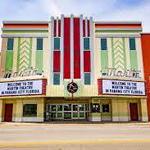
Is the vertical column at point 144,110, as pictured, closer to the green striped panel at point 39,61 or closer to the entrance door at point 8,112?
the green striped panel at point 39,61

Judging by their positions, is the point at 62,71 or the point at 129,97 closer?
the point at 129,97

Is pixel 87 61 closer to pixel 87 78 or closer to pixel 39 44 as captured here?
pixel 87 78

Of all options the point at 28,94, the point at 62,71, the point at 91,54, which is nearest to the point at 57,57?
the point at 62,71

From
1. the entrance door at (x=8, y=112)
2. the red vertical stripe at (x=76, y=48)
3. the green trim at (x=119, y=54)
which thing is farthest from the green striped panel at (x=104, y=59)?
the entrance door at (x=8, y=112)

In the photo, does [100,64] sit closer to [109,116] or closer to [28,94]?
A: [109,116]

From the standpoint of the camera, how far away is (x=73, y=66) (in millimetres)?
Answer: 36156

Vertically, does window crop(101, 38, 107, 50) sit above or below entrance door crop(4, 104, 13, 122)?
above

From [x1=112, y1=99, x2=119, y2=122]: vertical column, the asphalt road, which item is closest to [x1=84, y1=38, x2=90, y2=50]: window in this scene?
[x1=112, y1=99, x2=119, y2=122]: vertical column

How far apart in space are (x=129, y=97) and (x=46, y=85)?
33.0ft

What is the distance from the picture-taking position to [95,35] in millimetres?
37250

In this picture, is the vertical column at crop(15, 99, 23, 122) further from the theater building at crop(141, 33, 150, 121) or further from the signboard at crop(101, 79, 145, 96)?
the theater building at crop(141, 33, 150, 121)

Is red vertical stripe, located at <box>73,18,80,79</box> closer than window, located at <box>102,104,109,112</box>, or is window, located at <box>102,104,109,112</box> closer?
window, located at <box>102,104,109,112</box>

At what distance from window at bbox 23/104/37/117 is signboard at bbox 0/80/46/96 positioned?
107 inches

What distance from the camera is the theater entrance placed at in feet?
119
